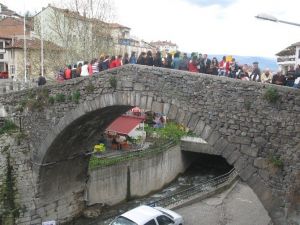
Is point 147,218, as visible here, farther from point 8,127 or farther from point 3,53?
point 3,53

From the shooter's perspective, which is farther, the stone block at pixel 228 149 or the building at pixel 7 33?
the building at pixel 7 33

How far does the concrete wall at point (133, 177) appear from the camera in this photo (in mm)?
19797

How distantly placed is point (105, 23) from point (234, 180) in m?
14.6

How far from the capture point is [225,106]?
11.2 m

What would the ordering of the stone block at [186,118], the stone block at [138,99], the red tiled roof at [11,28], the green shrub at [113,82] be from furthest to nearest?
1. the red tiled roof at [11,28]
2. the green shrub at [113,82]
3. the stone block at [138,99]
4. the stone block at [186,118]

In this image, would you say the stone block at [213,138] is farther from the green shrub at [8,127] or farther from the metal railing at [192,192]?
the green shrub at [8,127]

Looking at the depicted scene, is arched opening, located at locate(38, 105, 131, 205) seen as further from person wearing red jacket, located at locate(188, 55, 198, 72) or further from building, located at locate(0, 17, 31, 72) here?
building, located at locate(0, 17, 31, 72)

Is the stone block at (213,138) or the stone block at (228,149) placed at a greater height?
the stone block at (213,138)

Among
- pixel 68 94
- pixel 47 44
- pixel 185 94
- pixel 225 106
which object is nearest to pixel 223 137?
pixel 225 106

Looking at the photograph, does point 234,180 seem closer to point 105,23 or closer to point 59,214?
point 59,214

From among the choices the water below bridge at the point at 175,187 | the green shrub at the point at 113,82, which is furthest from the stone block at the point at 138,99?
the water below bridge at the point at 175,187

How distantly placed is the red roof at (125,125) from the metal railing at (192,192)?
581 cm

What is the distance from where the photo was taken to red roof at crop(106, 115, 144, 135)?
83.8 feet

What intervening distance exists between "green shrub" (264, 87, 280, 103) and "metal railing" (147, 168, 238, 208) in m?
8.69
